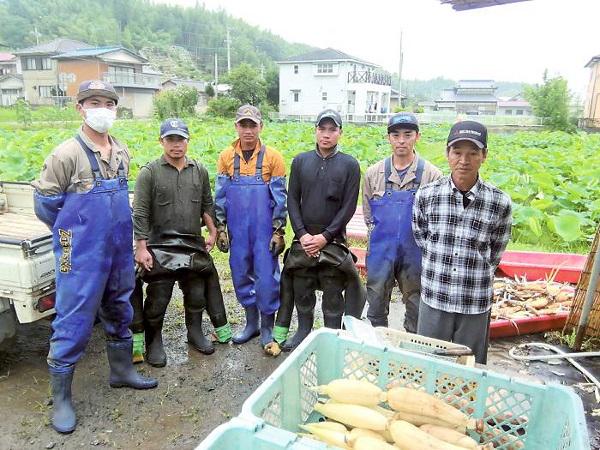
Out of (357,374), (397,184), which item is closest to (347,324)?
(357,374)

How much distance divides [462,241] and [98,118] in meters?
2.47

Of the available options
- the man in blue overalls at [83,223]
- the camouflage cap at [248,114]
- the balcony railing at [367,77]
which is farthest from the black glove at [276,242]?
the balcony railing at [367,77]

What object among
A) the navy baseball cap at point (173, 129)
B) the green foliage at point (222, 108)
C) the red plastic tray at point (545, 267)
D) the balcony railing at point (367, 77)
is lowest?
the red plastic tray at point (545, 267)

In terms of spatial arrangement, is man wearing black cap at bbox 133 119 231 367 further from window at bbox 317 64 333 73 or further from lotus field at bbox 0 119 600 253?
window at bbox 317 64 333 73

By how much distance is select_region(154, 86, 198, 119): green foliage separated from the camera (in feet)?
111

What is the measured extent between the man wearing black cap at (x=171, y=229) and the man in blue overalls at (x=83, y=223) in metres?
0.46

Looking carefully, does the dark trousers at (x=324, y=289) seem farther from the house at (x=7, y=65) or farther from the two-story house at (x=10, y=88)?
the house at (x=7, y=65)

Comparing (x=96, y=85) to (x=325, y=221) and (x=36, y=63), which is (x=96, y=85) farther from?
(x=36, y=63)

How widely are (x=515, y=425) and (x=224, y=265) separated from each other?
5249mm

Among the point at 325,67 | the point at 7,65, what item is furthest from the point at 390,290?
the point at 7,65

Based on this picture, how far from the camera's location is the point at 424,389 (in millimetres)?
1787

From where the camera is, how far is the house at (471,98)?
62156 millimetres

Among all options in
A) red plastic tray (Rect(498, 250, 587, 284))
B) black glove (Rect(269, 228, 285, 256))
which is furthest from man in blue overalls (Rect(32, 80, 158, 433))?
red plastic tray (Rect(498, 250, 587, 284))

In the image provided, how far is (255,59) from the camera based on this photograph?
92.1 m
